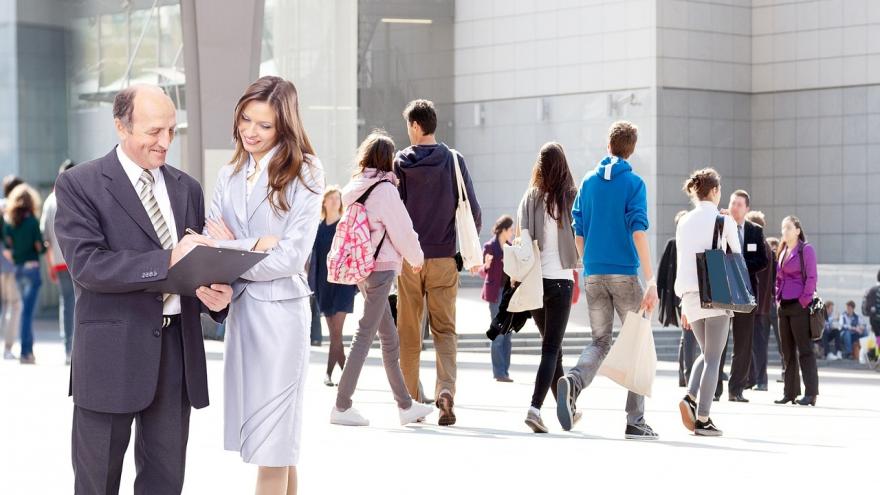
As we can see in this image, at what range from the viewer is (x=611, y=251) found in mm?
9070

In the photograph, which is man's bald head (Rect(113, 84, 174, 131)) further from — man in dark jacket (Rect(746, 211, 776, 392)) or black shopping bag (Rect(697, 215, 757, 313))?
man in dark jacket (Rect(746, 211, 776, 392))

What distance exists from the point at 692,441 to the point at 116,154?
207 inches

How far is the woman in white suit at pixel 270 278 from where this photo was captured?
16.6 feet

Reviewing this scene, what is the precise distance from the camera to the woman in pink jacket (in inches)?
Answer: 360

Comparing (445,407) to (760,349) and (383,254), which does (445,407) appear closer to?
(383,254)

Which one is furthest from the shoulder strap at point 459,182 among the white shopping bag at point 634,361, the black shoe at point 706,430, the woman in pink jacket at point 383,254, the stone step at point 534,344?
the stone step at point 534,344

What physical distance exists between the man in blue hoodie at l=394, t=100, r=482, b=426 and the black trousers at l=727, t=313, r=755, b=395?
3.56 metres

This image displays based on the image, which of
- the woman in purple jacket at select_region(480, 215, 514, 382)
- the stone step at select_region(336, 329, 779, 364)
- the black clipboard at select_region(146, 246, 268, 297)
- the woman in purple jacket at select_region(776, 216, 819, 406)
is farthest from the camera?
the stone step at select_region(336, 329, 779, 364)

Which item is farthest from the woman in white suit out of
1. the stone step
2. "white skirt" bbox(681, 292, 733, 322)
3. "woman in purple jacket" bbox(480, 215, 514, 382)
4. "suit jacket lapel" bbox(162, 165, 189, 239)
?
the stone step

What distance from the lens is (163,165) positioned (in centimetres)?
499

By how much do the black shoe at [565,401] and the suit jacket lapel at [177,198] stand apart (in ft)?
15.0

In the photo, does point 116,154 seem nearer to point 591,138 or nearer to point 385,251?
point 385,251

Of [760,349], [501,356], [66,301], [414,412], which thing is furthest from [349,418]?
[760,349]

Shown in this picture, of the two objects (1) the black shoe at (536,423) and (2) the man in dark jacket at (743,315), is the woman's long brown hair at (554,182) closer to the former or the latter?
(1) the black shoe at (536,423)
